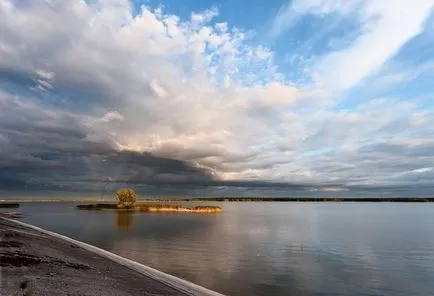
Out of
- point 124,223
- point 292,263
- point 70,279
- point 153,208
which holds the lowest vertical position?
point 292,263

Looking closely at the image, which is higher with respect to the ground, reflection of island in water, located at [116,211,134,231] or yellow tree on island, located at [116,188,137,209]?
yellow tree on island, located at [116,188,137,209]

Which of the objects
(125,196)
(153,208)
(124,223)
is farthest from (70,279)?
(125,196)

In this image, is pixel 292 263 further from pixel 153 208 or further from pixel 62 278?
pixel 153 208

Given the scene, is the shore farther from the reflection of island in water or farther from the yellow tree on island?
the yellow tree on island

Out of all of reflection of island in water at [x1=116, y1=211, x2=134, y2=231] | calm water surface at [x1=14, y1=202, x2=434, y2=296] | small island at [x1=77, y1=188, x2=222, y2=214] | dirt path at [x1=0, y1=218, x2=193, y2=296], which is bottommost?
calm water surface at [x1=14, y1=202, x2=434, y2=296]

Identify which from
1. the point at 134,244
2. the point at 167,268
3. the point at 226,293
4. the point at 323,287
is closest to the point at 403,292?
the point at 323,287

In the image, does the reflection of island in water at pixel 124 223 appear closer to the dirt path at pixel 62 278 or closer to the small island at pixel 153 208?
the small island at pixel 153 208

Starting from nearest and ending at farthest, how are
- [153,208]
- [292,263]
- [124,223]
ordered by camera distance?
[292,263] → [124,223] → [153,208]

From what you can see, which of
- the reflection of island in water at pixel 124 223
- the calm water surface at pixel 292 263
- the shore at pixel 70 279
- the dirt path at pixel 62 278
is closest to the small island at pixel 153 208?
the reflection of island in water at pixel 124 223

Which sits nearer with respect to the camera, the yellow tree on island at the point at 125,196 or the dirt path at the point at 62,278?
the dirt path at the point at 62,278

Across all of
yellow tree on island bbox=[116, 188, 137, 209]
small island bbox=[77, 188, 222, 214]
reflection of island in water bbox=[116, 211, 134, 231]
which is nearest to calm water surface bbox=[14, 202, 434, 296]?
reflection of island in water bbox=[116, 211, 134, 231]

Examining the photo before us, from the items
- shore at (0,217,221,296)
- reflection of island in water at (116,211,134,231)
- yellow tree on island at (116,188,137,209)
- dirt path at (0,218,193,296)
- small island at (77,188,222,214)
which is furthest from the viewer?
yellow tree on island at (116,188,137,209)

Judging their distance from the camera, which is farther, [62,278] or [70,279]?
[70,279]

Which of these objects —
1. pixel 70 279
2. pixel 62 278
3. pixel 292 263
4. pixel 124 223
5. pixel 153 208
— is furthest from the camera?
pixel 153 208
